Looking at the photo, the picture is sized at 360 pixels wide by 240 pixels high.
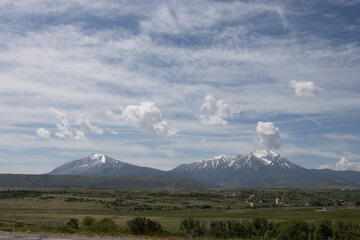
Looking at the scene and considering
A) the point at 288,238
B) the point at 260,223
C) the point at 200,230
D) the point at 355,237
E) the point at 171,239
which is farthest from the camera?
the point at 260,223

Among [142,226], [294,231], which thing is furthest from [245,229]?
[142,226]

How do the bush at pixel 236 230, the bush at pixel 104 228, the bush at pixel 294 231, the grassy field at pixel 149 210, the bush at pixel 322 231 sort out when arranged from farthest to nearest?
the grassy field at pixel 149 210, the bush at pixel 236 230, the bush at pixel 294 231, the bush at pixel 322 231, the bush at pixel 104 228

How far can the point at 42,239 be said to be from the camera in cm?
1652

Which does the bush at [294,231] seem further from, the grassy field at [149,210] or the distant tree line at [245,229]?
the grassy field at [149,210]

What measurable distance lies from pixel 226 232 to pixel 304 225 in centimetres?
904

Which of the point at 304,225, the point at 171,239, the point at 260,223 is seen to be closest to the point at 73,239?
the point at 171,239

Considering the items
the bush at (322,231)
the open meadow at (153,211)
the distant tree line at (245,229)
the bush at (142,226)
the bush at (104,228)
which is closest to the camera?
the bush at (104,228)

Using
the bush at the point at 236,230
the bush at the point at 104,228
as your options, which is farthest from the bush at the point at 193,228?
the bush at the point at 104,228

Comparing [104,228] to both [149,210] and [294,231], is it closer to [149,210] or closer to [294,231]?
[294,231]

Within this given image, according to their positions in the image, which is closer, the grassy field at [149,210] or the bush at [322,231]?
the bush at [322,231]

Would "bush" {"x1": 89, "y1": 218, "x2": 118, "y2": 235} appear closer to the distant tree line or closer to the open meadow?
the distant tree line

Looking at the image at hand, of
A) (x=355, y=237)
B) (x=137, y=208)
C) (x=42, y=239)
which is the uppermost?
(x=42, y=239)

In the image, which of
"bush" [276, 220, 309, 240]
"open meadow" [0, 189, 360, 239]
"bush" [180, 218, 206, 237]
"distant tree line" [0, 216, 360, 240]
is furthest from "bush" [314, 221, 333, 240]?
"open meadow" [0, 189, 360, 239]

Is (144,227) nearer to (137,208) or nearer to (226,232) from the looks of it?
(226,232)
